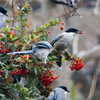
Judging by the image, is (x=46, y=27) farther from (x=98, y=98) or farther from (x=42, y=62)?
(x=98, y=98)

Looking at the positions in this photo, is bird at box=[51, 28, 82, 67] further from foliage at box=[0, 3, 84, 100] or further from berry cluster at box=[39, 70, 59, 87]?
berry cluster at box=[39, 70, 59, 87]

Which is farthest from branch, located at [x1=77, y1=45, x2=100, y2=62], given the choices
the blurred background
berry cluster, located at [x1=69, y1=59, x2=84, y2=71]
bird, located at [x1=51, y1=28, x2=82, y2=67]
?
berry cluster, located at [x1=69, y1=59, x2=84, y2=71]

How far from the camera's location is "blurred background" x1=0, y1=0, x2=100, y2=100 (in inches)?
89.7

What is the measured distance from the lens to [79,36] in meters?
3.15

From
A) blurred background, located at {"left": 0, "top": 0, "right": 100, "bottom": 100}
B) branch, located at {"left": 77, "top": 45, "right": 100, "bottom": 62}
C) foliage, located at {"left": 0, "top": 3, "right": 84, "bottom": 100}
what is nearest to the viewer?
foliage, located at {"left": 0, "top": 3, "right": 84, "bottom": 100}

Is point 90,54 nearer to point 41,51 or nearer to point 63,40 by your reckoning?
point 63,40

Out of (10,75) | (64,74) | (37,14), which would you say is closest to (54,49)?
(10,75)

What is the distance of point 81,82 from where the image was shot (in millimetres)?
3994

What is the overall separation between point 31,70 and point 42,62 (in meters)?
0.09

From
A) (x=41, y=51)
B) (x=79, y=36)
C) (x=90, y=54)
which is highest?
(x=41, y=51)

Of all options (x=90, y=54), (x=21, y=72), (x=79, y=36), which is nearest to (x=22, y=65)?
(x=21, y=72)

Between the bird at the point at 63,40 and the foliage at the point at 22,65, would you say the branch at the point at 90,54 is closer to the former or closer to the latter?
the bird at the point at 63,40

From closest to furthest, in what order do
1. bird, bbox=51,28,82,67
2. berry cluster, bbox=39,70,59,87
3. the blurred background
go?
berry cluster, bbox=39,70,59,87, bird, bbox=51,28,82,67, the blurred background

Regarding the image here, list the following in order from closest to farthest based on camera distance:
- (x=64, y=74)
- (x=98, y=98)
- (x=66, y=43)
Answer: (x=66, y=43)
(x=64, y=74)
(x=98, y=98)
